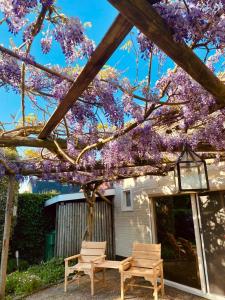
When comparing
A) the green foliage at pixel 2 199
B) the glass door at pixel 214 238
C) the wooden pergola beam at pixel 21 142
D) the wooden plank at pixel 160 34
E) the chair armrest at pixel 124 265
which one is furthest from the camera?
the green foliage at pixel 2 199

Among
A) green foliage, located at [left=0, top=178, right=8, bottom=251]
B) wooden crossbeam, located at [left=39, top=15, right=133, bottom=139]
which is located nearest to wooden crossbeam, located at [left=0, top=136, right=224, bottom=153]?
wooden crossbeam, located at [left=39, top=15, right=133, bottom=139]

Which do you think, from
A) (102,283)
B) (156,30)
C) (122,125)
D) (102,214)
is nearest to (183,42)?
(156,30)

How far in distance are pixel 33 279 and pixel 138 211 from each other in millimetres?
3422

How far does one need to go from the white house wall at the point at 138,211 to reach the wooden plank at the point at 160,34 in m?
4.34

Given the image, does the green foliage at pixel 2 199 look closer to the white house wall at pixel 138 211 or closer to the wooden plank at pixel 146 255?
the white house wall at pixel 138 211

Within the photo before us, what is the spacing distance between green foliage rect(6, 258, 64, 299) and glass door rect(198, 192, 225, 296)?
399 centimetres

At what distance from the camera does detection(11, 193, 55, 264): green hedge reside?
920 centimetres

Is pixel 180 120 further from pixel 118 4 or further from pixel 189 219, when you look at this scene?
pixel 189 219

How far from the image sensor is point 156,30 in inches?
55.0

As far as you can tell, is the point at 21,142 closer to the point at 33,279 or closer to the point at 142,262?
the point at 142,262

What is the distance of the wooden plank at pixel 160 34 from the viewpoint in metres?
1.24

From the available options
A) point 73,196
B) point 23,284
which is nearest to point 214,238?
point 23,284

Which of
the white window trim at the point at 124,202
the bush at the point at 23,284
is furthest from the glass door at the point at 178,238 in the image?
the bush at the point at 23,284

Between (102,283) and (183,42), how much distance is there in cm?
657
